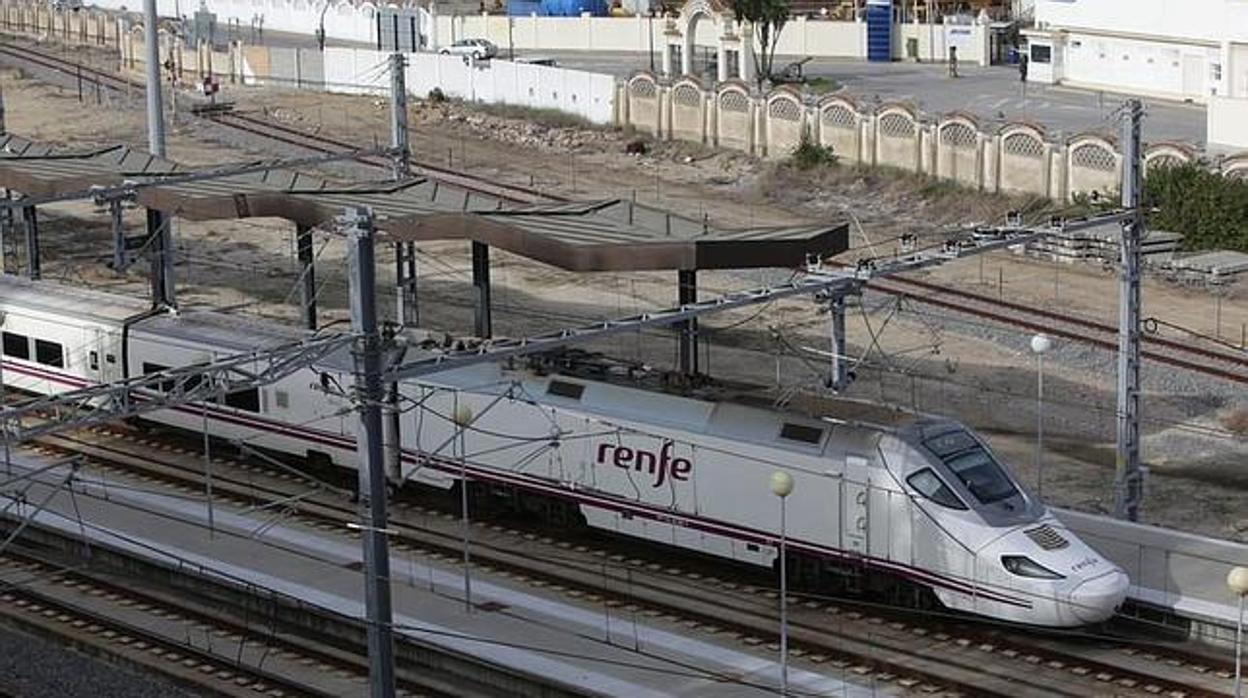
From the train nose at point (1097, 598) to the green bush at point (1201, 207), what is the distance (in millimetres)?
30206

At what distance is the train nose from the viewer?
2864 centimetres

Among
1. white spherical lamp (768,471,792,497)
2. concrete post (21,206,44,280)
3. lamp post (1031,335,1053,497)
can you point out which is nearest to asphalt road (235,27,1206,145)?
lamp post (1031,335,1053,497)

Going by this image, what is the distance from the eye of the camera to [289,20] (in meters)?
124

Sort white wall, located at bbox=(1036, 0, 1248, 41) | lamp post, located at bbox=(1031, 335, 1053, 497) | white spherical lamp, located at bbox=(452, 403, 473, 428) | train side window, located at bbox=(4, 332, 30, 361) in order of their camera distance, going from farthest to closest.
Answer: white wall, located at bbox=(1036, 0, 1248, 41) < train side window, located at bbox=(4, 332, 30, 361) < lamp post, located at bbox=(1031, 335, 1053, 497) < white spherical lamp, located at bbox=(452, 403, 473, 428)

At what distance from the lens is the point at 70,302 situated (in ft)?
144

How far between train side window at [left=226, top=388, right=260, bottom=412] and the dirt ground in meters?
9.71

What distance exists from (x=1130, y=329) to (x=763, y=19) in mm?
56028

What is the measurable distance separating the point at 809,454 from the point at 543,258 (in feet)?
22.6

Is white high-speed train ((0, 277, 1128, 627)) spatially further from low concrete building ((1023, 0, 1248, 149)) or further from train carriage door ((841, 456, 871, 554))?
low concrete building ((1023, 0, 1248, 149))

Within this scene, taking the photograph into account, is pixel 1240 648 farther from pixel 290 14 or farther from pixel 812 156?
pixel 290 14

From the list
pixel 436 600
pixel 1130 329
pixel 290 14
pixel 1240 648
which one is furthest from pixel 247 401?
pixel 290 14

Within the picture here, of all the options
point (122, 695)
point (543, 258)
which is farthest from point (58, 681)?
point (543, 258)

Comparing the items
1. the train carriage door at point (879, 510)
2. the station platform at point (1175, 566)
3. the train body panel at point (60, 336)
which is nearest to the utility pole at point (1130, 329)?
the station platform at point (1175, 566)

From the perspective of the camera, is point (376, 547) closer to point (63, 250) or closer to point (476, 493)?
point (476, 493)
